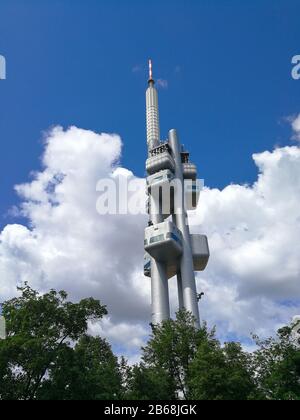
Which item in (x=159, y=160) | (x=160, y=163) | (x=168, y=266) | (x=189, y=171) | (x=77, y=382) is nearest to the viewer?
(x=77, y=382)

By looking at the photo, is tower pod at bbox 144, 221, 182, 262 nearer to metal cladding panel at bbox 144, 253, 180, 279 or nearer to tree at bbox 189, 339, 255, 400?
metal cladding panel at bbox 144, 253, 180, 279

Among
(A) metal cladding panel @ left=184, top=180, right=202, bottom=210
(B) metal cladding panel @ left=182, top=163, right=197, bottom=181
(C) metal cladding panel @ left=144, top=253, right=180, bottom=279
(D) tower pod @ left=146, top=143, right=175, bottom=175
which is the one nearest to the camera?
(C) metal cladding panel @ left=144, top=253, right=180, bottom=279

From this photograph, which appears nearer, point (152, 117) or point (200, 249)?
point (200, 249)

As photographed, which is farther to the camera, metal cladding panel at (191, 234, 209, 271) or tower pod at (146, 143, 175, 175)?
tower pod at (146, 143, 175, 175)

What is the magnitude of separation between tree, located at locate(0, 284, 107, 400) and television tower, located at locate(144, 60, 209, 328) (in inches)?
1548

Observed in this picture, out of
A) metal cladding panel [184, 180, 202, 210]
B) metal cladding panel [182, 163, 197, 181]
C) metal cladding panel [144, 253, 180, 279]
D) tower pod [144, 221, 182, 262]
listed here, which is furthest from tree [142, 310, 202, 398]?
metal cladding panel [182, 163, 197, 181]

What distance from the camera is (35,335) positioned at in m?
39.0

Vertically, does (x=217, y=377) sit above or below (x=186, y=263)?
below

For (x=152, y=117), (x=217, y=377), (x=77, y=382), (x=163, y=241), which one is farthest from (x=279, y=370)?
(x=152, y=117)

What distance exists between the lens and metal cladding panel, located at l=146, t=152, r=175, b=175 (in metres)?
94.7

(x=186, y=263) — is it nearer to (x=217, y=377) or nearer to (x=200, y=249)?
(x=200, y=249)

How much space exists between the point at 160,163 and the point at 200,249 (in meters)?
20.5
